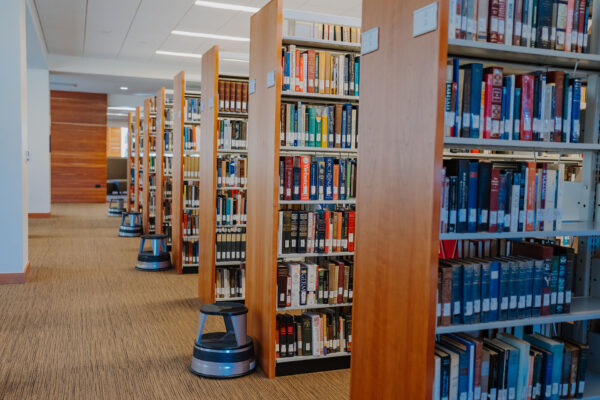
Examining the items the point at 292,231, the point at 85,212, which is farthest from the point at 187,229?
the point at 85,212

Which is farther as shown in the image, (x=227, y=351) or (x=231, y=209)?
(x=231, y=209)

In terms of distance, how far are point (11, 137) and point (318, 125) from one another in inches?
152

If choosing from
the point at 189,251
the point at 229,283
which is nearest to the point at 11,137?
the point at 189,251

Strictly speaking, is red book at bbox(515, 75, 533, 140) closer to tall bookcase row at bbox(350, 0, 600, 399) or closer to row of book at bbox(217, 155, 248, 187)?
tall bookcase row at bbox(350, 0, 600, 399)

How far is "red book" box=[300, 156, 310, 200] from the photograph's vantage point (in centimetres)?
358

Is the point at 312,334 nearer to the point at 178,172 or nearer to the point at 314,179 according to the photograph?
the point at 314,179

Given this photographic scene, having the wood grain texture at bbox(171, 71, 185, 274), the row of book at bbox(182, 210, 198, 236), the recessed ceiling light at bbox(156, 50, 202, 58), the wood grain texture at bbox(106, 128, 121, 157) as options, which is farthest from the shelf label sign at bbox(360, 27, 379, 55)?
the wood grain texture at bbox(106, 128, 121, 157)

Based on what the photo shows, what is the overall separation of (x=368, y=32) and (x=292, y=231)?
1547mm

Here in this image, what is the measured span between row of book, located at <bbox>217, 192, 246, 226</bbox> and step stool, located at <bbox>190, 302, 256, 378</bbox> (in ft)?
6.55

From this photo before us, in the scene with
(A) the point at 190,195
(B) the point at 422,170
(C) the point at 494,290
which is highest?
(B) the point at 422,170

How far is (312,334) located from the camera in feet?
11.9

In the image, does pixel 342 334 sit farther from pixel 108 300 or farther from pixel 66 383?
pixel 108 300

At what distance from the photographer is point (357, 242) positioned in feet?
8.27

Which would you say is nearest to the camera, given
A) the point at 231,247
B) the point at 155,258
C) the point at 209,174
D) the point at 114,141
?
the point at 209,174
